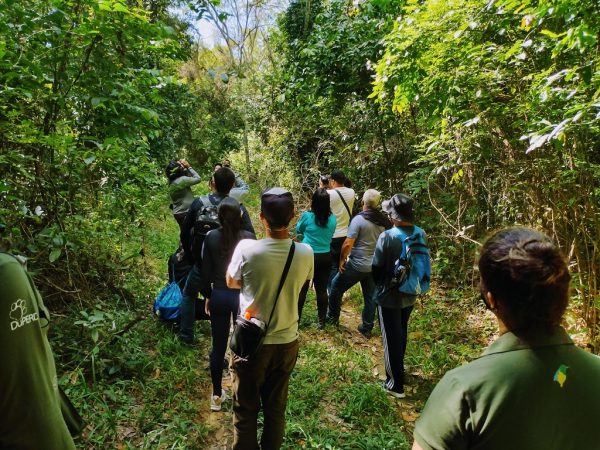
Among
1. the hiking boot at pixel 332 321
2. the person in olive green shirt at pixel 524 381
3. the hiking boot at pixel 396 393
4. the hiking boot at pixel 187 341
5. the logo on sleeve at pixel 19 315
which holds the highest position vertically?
the logo on sleeve at pixel 19 315

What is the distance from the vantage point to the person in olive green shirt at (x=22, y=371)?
44.3 inches

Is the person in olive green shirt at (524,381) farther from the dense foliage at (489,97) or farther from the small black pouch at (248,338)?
the dense foliage at (489,97)

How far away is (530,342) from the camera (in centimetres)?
108

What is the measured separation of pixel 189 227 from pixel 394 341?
2.30 metres

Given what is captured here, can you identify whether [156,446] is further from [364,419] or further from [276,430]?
[364,419]

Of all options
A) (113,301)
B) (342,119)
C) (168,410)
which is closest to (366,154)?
(342,119)

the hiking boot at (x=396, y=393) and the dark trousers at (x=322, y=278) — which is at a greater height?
the dark trousers at (x=322, y=278)

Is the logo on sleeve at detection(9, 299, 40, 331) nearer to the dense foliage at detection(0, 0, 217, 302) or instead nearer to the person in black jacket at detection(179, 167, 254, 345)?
the dense foliage at detection(0, 0, 217, 302)

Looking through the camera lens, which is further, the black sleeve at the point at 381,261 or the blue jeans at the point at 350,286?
the blue jeans at the point at 350,286

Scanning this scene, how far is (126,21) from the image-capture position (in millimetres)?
2910

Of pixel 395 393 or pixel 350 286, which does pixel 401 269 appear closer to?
pixel 395 393

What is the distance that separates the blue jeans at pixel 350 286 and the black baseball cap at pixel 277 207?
2.58m

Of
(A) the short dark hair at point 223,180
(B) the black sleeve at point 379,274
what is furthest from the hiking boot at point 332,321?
(A) the short dark hair at point 223,180

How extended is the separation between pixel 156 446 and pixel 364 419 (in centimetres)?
172
